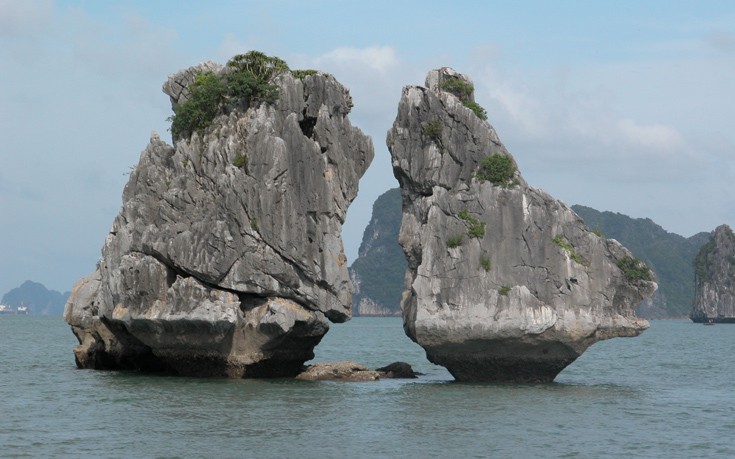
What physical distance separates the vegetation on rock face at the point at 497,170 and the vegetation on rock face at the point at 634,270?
16.5 ft

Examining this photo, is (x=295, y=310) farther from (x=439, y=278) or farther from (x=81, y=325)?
(x=81, y=325)

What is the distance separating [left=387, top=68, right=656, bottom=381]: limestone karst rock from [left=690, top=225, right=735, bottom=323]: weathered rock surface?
149 meters

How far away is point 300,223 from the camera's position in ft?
127

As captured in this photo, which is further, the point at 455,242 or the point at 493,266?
the point at 455,242

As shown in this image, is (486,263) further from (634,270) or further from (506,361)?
(634,270)

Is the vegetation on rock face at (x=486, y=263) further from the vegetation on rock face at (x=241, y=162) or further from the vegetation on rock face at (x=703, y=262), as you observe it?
the vegetation on rock face at (x=703, y=262)

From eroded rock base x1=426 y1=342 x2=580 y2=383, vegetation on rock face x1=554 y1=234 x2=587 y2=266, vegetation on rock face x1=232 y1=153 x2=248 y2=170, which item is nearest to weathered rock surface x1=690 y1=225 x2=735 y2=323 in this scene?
eroded rock base x1=426 y1=342 x2=580 y2=383

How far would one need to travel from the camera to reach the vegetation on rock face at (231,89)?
39.7 metres

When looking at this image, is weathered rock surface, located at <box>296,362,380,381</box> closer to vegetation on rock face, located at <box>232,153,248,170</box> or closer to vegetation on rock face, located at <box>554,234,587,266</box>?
vegetation on rock face, located at <box>232,153,248,170</box>

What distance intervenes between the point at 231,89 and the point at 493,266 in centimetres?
1193

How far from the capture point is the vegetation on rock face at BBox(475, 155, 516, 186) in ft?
127

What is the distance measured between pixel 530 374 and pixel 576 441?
11.7 metres

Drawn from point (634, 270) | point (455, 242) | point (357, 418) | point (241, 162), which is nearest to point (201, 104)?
Result: point (241, 162)

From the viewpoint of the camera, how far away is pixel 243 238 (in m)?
37.8
